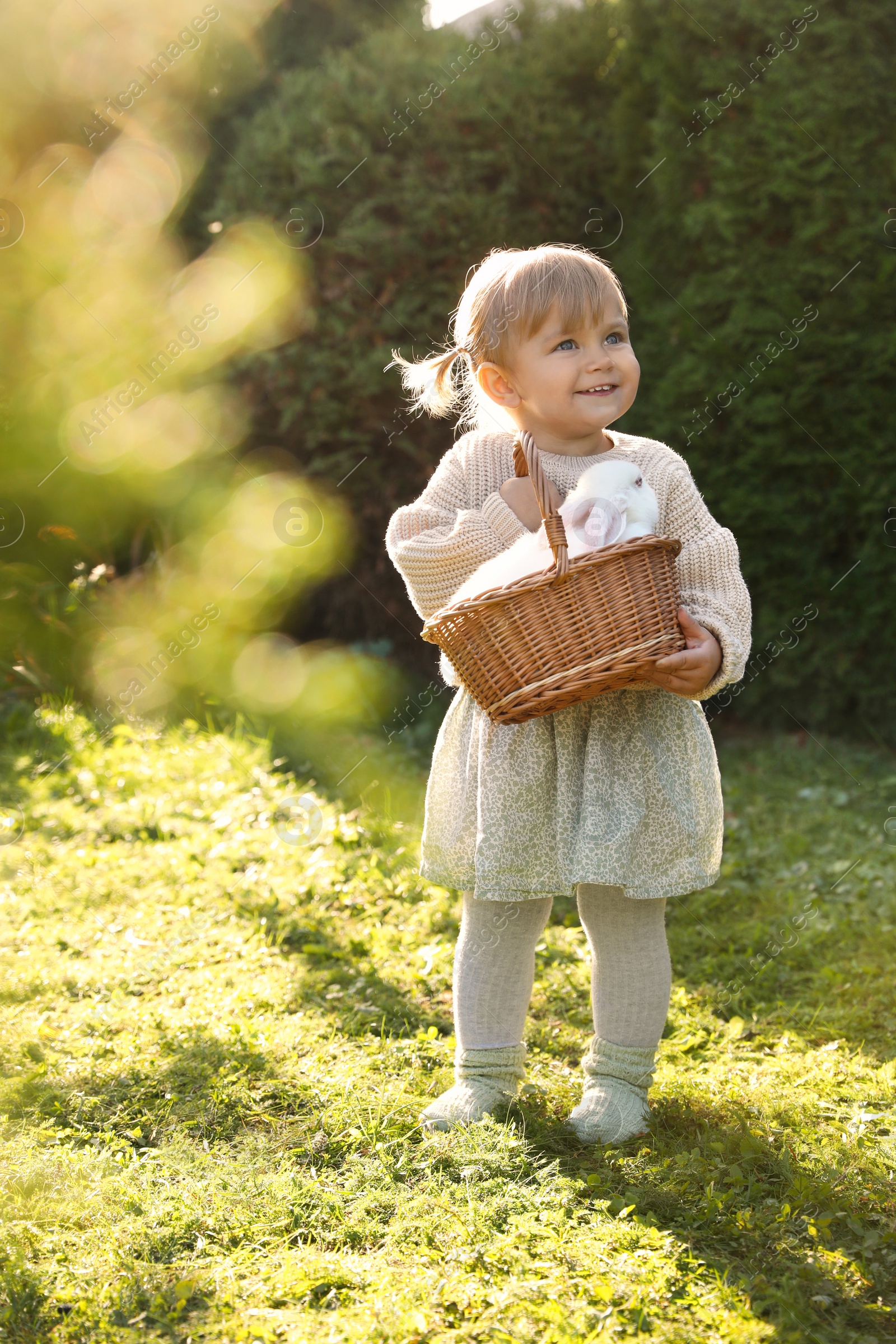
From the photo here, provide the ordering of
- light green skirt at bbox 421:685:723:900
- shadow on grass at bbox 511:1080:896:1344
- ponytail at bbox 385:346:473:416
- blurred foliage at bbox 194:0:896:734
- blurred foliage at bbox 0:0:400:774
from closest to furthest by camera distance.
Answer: shadow on grass at bbox 511:1080:896:1344 → light green skirt at bbox 421:685:723:900 → ponytail at bbox 385:346:473:416 → blurred foliage at bbox 194:0:896:734 → blurred foliage at bbox 0:0:400:774

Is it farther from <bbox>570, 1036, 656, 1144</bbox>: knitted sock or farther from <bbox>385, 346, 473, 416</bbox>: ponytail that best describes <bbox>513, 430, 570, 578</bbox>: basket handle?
<bbox>570, 1036, 656, 1144</bbox>: knitted sock

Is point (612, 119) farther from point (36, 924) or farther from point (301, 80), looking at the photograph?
point (36, 924)

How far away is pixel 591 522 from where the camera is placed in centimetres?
192

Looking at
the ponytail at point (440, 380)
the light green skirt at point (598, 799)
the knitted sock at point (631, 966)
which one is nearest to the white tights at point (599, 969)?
the knitted sock at point (631, 966)

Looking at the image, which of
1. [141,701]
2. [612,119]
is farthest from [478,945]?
[612,119]

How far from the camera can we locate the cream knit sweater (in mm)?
2113

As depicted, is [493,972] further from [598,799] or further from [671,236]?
[671,236]

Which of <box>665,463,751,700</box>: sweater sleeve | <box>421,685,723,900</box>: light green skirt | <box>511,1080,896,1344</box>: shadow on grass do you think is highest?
<box>665,463,751,700</box>: sweater sleeve

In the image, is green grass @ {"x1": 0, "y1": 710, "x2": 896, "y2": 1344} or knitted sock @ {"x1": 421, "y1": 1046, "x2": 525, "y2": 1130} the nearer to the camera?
green grass @ {"x1": 0, "y1": 710, "x2": 896, "y2": 1344}

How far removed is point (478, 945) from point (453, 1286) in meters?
0.68

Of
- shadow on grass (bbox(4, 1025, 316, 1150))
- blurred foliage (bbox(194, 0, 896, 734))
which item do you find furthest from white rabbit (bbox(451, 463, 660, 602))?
blurred foliage (bbox(194, 0, 896, 734))

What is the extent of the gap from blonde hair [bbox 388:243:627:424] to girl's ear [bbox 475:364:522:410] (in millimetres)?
13

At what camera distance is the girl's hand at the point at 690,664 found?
1.95 meters

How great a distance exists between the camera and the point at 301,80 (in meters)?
5.45
